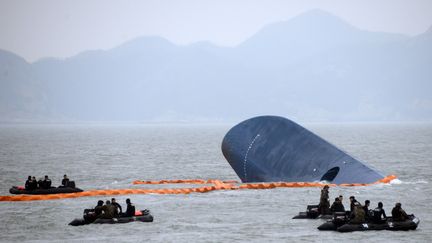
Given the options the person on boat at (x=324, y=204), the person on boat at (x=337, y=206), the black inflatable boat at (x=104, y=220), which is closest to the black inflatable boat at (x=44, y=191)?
the black inflatable boat at (x=104, y=220)

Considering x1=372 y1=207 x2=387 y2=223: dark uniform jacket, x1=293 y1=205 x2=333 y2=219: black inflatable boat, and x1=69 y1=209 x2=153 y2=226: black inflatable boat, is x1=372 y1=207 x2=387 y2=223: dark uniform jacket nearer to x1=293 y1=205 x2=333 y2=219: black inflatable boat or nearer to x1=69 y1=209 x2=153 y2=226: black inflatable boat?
x1=293 y1=205 x2=333 y2=219: black inflatable boat

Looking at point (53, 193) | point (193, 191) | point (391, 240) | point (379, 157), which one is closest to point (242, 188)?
Answer: point (193, 191)

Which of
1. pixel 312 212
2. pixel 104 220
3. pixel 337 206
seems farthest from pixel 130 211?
pixel 337 206

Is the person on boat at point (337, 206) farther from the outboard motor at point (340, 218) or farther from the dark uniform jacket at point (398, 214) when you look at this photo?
the dark uniform jacket at point (398, 214)

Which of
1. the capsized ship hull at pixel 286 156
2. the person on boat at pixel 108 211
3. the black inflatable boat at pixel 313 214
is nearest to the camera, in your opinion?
the person on boat at pixel 108 211

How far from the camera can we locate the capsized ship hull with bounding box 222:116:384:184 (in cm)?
6378

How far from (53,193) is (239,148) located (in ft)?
65.1

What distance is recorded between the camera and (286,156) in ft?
223

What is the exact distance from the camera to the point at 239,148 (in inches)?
2785

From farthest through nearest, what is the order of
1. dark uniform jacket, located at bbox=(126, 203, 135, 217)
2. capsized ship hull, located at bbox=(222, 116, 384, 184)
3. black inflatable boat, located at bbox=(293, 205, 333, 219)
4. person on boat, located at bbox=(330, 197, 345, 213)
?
capsized ship hull, located at bbox=(222, 116, 384, 184), black inflatable boat, located at bbox=(293, 205, 333, 219), dark uniform jacket, located at bbox=(126, 203, 135, 217), person on boat, located at bbox=(330, 197, 345, 213)

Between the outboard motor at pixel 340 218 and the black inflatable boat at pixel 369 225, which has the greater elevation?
the outboard motor at pixel 340 218

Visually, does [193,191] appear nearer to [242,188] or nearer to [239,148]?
[242,188]

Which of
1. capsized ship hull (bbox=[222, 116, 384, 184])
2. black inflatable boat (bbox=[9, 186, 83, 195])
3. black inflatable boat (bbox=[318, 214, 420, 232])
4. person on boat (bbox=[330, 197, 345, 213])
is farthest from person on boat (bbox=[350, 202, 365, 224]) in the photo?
black inflatable boat (bbox=[9, 186, 83, 195])

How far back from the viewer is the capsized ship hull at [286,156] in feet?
209
